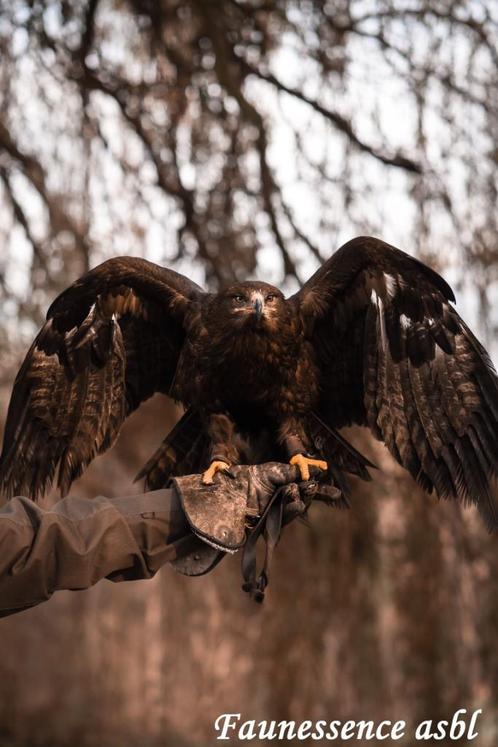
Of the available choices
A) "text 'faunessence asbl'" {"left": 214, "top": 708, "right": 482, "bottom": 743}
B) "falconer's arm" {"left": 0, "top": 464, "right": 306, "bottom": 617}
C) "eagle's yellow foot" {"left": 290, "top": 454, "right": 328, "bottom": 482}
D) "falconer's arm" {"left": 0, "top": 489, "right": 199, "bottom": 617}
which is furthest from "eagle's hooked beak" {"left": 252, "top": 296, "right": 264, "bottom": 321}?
"text 'faunessence asbl'" {"left": 214, "top": 708, "right": 482, "bottom": 743}

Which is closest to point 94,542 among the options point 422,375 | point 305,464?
point 305,464

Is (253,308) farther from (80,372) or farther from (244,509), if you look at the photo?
(244,509)

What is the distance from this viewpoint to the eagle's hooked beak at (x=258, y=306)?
11.4 ft

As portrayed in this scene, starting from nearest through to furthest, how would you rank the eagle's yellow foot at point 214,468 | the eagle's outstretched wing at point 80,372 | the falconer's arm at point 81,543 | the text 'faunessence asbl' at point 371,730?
the falconer's arm at point 81,543, the eagle's yellow foot at point 214,468, the eagle's outstretched wing at point 80,372, the text 'faunessence asbl' at point 371,730

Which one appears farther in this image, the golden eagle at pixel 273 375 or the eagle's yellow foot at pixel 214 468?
the golden eagle at pixel 273 375

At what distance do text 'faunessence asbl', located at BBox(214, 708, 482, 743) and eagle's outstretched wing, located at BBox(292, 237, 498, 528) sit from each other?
2.09 meters

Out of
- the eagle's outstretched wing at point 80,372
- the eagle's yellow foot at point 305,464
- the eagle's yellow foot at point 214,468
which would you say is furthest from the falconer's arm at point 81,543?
the eagle's outstretched wing at point 80,372

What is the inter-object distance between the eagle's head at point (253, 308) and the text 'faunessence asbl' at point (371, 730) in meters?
2.42

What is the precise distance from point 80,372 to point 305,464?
0.81m

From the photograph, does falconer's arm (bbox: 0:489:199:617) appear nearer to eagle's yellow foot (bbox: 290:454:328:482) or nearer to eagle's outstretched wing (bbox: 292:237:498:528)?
eagle's yellow foot (bbox: 290:454:328:482)

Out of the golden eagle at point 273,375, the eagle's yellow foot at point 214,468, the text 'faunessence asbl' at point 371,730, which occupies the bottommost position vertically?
the text 'faunessence asbl' at point 371,730

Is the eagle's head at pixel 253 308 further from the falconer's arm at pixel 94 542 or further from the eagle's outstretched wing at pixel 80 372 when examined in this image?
the falconer's arm at pixel 94 542

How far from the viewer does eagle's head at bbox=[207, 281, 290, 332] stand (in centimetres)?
350

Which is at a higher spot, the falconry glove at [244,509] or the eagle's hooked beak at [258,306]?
the eagle's hooked beak at [258,306]
